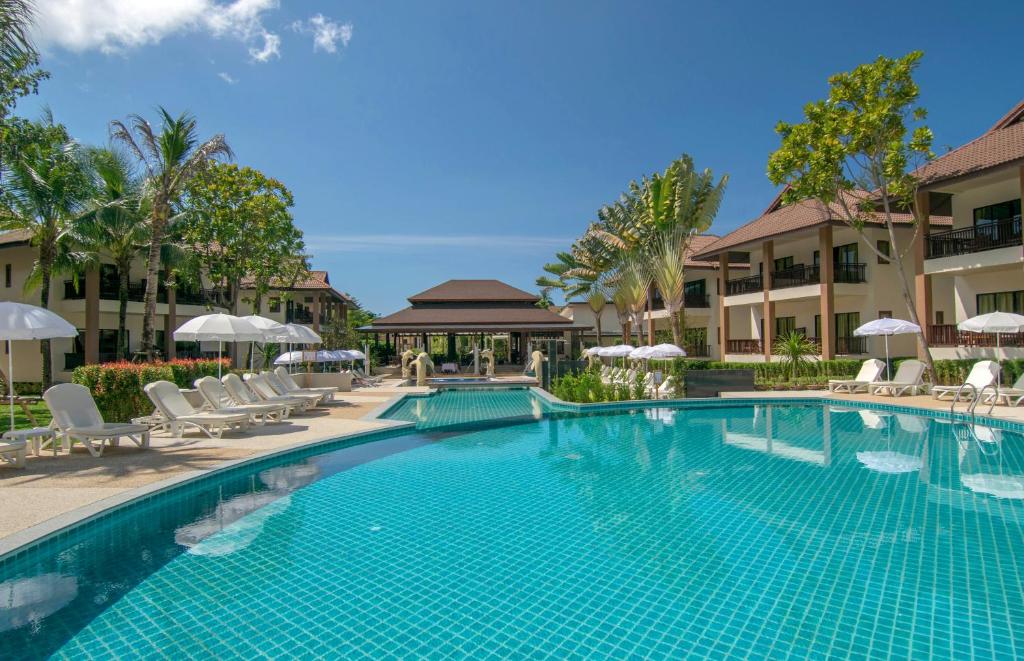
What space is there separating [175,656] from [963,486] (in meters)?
9.35

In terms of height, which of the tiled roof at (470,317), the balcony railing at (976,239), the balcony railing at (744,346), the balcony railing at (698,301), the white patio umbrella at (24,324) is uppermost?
the balcony railing at (976,239)

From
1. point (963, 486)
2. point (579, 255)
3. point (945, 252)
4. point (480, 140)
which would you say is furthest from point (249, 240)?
point (945, 252)

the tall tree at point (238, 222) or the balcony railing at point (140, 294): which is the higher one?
the tall tree at point (238, 222)

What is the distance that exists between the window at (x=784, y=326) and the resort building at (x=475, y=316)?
33.4 ft

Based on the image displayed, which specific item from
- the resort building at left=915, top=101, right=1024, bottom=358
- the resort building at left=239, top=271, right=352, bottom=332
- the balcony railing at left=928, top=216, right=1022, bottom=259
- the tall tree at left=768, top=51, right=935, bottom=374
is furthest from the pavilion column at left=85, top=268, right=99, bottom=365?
the balcony railing at left=928, top=216, right=1022, bottom=259

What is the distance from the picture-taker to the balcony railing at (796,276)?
27.0 metres

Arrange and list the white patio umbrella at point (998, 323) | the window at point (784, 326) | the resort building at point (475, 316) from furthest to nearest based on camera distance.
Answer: the resort building at point (475, 316)
the window at point (784, 326)
the white patio umbrella at point (998, 323)

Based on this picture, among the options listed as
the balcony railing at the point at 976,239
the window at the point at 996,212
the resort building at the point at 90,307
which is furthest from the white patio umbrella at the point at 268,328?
the window at the point at 996,212

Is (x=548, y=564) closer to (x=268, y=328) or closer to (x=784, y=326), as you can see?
(x=268, y=328)

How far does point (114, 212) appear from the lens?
20.5 meters

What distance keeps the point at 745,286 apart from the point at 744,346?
3.21 meters

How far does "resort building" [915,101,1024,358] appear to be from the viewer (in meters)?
18.8

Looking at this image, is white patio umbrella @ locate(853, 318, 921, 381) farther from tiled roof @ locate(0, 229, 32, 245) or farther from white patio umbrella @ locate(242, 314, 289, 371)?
tiled roof @ locate(0, 229, 32, 245)

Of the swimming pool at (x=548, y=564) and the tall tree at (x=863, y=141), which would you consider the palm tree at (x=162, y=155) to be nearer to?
the swimming pool at (x=548, y=564)
